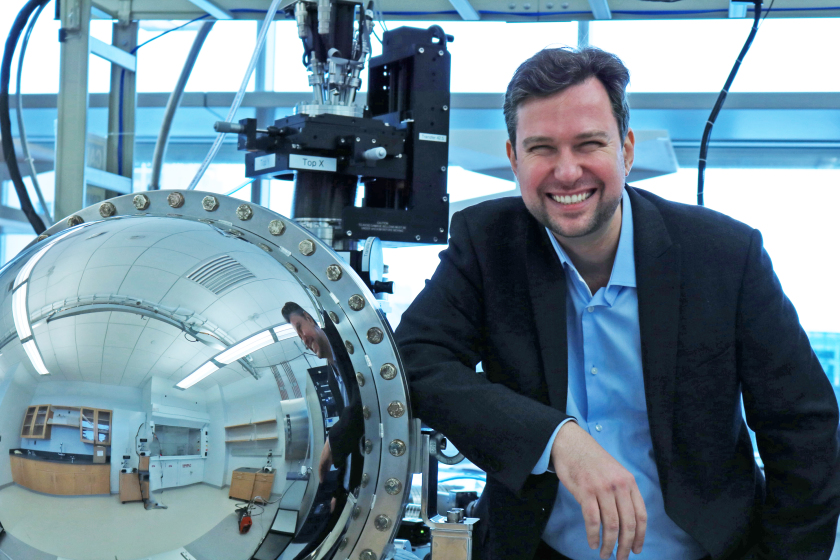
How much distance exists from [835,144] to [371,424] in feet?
8.00

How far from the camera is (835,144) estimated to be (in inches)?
105

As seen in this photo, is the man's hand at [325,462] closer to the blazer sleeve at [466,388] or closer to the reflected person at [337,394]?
the reflected person at [337,394]

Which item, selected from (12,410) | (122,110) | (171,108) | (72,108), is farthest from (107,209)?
(171,108)

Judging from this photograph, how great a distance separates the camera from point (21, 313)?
28.7 inches

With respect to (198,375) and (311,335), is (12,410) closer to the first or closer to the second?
(198,375)

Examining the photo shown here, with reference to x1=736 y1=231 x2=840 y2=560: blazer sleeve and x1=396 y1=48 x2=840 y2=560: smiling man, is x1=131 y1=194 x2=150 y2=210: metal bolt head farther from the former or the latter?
x1=736 y1=231 x2=840 y2=560: blazer sleeve

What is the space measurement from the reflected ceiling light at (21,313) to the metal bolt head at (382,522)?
37cm

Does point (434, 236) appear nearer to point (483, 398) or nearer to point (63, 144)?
point (483, 398)

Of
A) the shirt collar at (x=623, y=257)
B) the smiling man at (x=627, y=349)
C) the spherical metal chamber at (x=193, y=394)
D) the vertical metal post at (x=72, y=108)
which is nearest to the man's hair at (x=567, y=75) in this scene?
the smiling man at (x=627, y=349)

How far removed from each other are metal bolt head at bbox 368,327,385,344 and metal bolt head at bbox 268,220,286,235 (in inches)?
5.5

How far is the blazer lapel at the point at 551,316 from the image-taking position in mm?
968

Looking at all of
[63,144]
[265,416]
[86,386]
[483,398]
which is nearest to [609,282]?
[483,398]

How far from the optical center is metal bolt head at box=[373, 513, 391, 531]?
0.79 meters

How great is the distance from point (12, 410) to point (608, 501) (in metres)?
0.55
